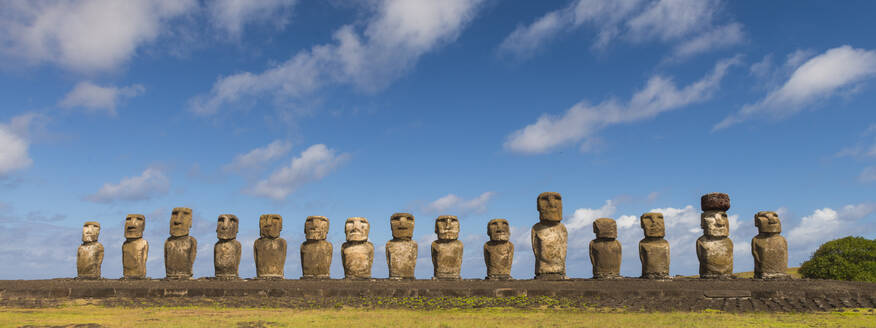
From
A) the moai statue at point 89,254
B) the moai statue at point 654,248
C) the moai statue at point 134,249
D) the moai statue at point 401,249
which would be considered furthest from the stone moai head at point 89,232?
the moai statue at point 654,248

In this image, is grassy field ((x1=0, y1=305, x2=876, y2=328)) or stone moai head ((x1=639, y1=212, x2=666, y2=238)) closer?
grassy field ((x1=0, y1=305, x2=876, y2=328))

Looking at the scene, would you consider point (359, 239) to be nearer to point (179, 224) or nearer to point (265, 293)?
point (265, 293)

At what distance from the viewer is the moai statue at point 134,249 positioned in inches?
799

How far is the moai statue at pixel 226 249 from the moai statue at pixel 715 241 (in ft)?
43.2

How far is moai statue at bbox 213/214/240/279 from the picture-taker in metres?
19.8

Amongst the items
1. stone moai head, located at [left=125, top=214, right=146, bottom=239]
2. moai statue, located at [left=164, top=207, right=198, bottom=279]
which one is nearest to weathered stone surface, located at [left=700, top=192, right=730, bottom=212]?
moai statue, located at [left=164, top=207, right=198, bottom=279]

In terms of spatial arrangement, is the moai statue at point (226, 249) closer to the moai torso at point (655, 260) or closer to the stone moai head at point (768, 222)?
the moai torso at point (655, 260)

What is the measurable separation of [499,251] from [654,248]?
4.05 m

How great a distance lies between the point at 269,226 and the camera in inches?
776

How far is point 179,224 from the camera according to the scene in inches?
797

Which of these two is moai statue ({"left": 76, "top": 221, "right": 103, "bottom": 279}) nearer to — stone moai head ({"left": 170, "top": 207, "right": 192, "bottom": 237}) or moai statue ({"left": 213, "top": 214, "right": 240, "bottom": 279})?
stone moai head ({"left": 170, "top": 207, "right": 192, "bottom": 237})

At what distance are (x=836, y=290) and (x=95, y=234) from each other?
20780mm

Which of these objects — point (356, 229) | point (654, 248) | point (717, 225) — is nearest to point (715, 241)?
point (717, 225)

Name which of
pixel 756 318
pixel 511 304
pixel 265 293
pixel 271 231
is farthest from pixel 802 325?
pixel 271 231
